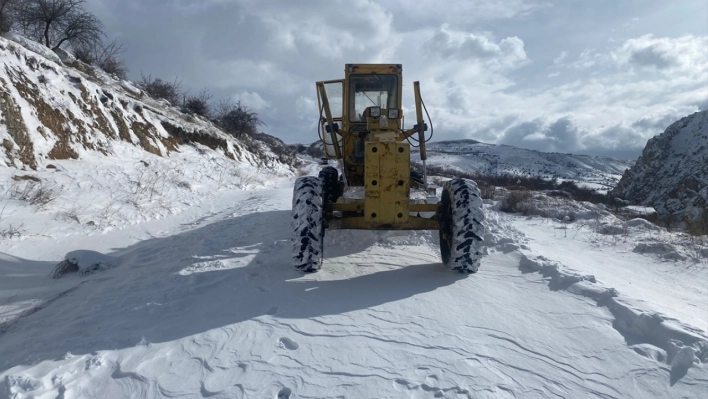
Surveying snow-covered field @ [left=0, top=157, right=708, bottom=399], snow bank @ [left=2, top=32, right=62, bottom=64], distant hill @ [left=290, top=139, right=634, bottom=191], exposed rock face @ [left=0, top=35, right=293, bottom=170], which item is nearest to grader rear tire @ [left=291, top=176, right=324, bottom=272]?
snow-covered field @ [left=0, top=157, right=708, bottom=399]

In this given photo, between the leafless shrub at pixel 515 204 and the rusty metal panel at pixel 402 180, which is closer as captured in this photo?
the rusty metal panel at pixel 402 180

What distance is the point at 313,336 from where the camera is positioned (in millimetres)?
3264

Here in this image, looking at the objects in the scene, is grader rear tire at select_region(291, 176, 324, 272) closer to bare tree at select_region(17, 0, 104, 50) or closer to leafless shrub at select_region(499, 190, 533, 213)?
leafless shrub at select_region(499, 190, 533, 213)

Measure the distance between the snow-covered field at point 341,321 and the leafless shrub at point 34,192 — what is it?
0.76ft

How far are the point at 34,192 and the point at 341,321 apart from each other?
644cm

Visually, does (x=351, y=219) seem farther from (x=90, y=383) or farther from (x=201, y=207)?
(x=201, y=207)

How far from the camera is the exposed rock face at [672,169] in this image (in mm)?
18686

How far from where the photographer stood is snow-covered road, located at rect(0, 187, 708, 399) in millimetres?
2676

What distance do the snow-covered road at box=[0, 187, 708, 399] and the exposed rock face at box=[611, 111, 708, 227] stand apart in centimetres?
1768

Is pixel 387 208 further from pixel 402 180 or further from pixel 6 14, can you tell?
pixel 6 14

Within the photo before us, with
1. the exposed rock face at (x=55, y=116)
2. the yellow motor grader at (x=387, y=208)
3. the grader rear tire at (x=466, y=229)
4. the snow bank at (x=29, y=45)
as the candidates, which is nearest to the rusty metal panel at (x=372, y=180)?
the yellow motor grader at (x=387, y=208)

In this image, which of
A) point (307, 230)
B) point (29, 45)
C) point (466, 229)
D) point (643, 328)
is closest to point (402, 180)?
point (466, 229)

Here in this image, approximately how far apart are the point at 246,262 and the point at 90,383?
106 inches

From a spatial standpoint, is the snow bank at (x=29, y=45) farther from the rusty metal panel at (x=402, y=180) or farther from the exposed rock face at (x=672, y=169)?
the exposed rock face at (x=672, y=169)
